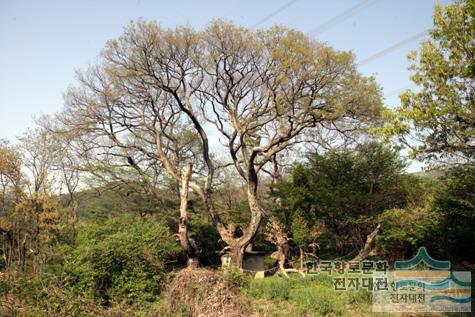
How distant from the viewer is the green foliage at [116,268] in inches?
345

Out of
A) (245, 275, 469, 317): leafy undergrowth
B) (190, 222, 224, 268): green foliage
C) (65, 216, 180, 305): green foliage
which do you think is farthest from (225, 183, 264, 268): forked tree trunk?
(245, 275, 469, 317): leafy undergrowth

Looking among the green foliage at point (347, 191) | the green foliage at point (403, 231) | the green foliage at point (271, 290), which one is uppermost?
the green foliage at point (347, 191)

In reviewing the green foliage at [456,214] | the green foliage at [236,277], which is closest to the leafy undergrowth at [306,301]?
the green foliage at [236,277]

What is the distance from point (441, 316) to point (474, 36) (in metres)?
5.67

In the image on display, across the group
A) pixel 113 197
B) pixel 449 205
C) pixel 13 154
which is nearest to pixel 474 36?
pixel 449 205

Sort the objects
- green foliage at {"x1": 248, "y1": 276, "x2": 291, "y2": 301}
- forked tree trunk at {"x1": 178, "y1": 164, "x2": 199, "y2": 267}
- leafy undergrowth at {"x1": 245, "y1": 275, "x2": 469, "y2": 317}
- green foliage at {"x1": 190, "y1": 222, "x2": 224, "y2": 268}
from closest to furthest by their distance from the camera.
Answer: leafy undergrowth at {"x1": 245, "y1": 275, "x2": 469, "y2": 317} < green foliage at {"x1": 248, "y1": 276, "x2": 291, "y2": 301} < forked tree trunk at {"x1": 178, "y1": 164, "x2": 199, "y2": 267} < green foliage at {"x1": 190, "y1": 222, "x2": 224, "y2": 268}

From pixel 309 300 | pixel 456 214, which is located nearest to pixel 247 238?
pixel 309 300

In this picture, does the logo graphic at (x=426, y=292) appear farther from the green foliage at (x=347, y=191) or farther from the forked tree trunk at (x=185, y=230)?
the forked tree trunk at (x=185, y=230)

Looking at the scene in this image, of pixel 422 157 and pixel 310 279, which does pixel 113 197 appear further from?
pixel 422 157

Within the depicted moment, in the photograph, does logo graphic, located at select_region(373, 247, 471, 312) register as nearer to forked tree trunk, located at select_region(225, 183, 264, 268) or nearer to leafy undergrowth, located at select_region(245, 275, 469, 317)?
leafy undergrowth, located at select_region(245, 275, 469, 317)

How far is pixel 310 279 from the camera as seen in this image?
1017 cm

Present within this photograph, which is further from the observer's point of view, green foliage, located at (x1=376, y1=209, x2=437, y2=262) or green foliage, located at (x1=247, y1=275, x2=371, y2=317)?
green foliage, located at (x1=376, y1=209, x2=437, y2=262)

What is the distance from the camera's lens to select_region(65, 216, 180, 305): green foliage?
8773mm

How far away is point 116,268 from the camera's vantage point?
9445mm
